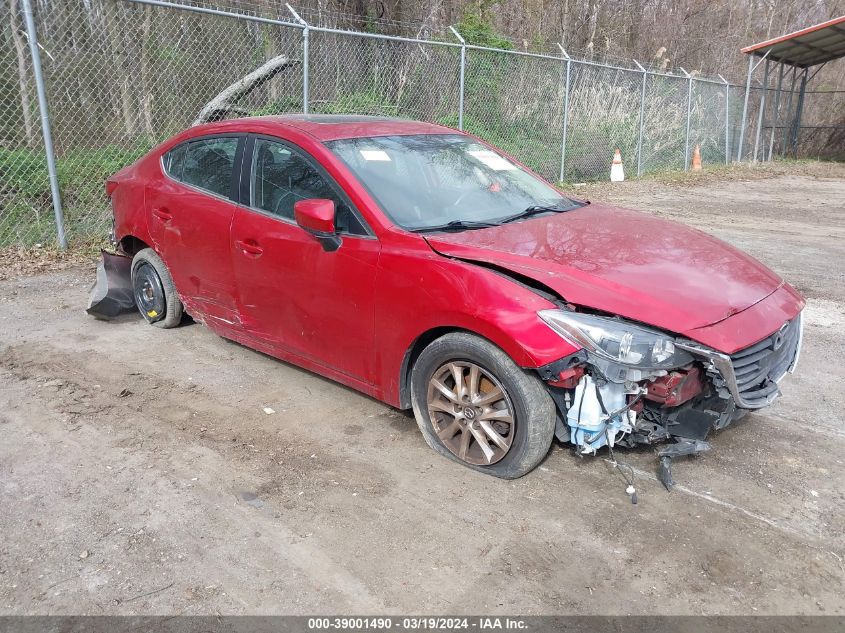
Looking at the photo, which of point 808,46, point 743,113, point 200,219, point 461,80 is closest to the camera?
point 200,219

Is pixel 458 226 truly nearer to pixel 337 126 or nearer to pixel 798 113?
pixel 337 126

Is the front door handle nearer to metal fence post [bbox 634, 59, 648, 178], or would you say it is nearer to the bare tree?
the bare tree

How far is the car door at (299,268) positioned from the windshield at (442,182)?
233mm

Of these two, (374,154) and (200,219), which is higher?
(374,154)

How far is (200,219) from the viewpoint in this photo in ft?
15.3

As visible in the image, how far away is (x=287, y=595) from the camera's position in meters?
2.66

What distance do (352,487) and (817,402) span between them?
9.64 ft

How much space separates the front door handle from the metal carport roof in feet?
60.6

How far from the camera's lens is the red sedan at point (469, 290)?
10.1 ft

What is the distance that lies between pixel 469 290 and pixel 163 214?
9.19ft

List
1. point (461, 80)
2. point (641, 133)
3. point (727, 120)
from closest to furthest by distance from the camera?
point (461, 80)
point (641, 133)
point (727, 120)

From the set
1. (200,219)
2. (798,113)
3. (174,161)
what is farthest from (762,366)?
(798,113)

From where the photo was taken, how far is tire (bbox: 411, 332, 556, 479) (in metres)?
3.18

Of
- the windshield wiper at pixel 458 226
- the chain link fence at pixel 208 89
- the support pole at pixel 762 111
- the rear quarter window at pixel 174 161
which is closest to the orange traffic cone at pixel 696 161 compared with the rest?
the chain link fence at pixel 208 89
